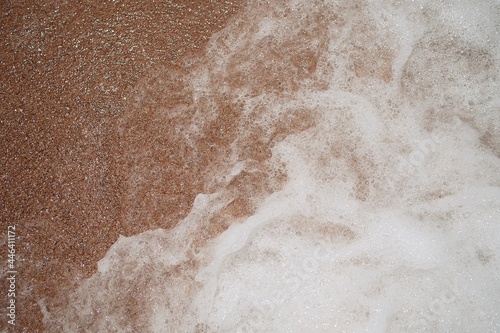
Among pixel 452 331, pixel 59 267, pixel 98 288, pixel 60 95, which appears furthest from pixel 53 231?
pixel 452 331

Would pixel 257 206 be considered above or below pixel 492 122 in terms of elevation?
above

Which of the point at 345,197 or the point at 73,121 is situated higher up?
the point at 73,121

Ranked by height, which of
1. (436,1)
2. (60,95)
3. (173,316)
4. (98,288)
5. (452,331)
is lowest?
(452,331)

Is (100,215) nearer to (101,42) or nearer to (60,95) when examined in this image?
(60,95)
